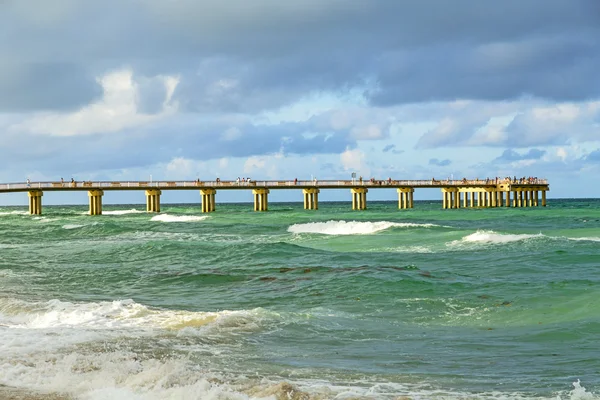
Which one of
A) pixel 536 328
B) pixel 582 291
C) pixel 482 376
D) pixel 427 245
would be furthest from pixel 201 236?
pixel 482 376

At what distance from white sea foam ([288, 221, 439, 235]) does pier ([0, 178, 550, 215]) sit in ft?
95.0

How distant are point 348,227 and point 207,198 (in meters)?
35.3

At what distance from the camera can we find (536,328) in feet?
43.1

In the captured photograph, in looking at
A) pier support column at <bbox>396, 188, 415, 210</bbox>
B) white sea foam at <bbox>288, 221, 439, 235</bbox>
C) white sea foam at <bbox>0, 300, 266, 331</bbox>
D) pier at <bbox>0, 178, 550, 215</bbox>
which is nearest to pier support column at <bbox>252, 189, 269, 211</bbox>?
pier at <bbox>0, 178, 550, 215</bbox>

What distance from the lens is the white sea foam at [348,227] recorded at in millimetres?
46531

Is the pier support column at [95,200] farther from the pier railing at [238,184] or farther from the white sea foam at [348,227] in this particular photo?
the white sea foam at [348,227]

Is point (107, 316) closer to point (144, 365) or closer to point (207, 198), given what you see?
point (144, 365)

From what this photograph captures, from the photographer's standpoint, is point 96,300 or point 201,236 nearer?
point 96,300

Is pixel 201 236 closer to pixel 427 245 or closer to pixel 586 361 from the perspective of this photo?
pixel 427 245

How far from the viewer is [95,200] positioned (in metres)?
80.8

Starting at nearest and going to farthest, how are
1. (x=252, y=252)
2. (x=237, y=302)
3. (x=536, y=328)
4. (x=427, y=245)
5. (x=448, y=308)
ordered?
(x=536, y=328), (x=448, y=308), (x=237, y=302), (x=252, y=252), (x=427, y=245)

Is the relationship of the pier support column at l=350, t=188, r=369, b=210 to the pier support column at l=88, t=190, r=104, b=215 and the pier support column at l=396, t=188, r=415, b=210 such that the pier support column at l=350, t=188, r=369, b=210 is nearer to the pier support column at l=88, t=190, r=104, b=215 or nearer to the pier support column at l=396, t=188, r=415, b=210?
the pier support column at l=396, t=188, r=415, b=210

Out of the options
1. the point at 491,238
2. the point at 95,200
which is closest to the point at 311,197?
the point at 95,200

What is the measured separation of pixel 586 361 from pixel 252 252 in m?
18.9
